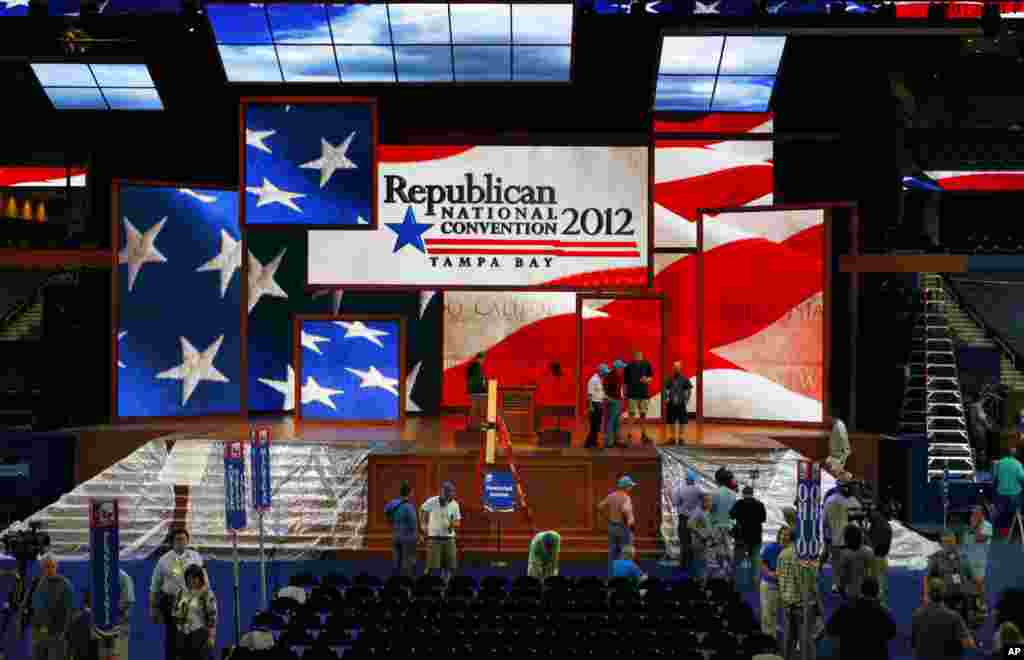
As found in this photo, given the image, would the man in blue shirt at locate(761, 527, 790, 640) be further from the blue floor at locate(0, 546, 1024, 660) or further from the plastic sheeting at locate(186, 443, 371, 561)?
the plastic sheeting at locate(186, 443, 371, 561)

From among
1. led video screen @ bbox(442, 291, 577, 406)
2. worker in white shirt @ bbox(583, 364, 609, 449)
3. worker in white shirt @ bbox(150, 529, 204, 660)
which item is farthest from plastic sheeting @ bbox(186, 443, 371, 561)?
worker in white shirt @ bbox(150, 529, 204, 660)

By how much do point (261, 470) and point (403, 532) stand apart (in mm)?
3064

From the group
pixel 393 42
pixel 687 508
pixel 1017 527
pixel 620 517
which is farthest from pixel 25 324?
pixel 1017 527

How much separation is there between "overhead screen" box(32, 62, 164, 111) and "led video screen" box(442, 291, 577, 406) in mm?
8806

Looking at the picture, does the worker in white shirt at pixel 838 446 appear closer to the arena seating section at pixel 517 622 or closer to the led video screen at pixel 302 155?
the arena seating section at pixel 517 622

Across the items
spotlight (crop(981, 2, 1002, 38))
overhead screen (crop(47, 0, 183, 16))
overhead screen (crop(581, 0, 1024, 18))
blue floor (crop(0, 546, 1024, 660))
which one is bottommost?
blue floor (crop(0, 546, 1024, 660))

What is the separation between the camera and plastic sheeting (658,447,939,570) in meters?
24.7

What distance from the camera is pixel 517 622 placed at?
1603 cm

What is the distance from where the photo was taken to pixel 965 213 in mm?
34000

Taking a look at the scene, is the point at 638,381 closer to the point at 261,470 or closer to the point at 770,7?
the point at 770,7

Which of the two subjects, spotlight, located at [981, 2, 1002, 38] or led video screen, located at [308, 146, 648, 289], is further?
led video screen, located at [308, 146, 648, 289]

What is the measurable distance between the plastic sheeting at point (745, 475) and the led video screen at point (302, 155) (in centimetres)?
897

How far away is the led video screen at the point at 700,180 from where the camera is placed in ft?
106

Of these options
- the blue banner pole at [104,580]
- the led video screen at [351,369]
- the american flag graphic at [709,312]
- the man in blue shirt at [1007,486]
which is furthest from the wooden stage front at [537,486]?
the blue banner pole at [104,580]
